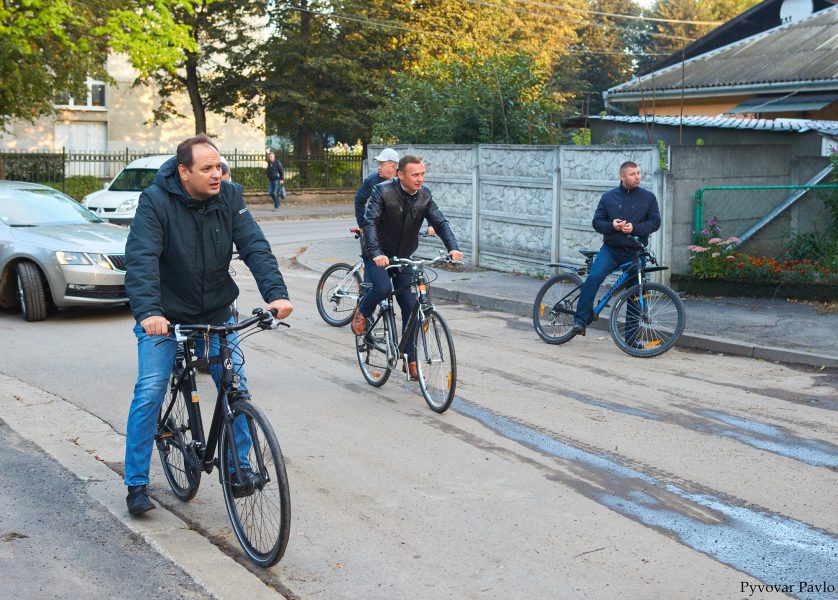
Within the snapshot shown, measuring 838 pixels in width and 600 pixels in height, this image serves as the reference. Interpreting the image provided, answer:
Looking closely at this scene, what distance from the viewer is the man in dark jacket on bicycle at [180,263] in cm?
492

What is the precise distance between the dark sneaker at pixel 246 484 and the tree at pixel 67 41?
66.7ft

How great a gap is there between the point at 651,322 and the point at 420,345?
317 cm

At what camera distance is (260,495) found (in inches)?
184

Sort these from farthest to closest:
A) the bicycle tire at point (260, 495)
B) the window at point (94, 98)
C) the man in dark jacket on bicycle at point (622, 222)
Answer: the window at point (94, 98)
the man in dark jacket on bicycle at point (622, 222)
the bicycle tire at point (260, 495)

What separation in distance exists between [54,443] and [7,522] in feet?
4.60

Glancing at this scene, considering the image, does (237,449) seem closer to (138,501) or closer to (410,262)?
(138,501)

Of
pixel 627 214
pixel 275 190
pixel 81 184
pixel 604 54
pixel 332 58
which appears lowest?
pixel 627 214

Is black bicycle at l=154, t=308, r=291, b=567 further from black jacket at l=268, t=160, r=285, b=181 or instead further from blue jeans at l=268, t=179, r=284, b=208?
blue jeans at l=268, t=179, r=284, b=208

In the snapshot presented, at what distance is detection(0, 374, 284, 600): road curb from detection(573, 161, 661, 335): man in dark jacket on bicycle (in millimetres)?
5127

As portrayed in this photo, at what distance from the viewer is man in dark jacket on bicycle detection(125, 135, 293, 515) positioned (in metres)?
4.92

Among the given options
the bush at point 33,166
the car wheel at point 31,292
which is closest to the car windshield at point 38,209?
the car wheel at point 31,292

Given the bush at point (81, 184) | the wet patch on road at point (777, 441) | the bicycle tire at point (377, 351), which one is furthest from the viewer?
the bush at point (81, 184)

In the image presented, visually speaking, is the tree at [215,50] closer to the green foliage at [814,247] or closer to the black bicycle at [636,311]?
the green foliage at [814,247]

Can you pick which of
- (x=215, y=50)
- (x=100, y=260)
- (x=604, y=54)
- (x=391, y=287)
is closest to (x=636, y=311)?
(x=391, y=287)
